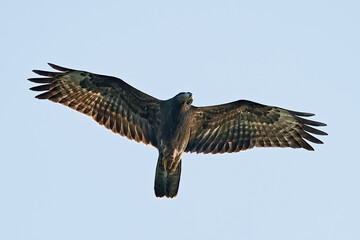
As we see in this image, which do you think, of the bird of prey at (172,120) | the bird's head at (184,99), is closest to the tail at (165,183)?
the bird of prey at (172,120)

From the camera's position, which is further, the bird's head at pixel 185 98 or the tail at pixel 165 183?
the tail at pixel 165 183

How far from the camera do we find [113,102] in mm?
13617

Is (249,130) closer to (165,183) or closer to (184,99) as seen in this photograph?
(184,99)

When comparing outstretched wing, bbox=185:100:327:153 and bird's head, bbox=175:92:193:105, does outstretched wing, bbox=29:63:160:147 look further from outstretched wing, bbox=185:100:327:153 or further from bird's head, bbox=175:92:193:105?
outstretched wing, bbox=185:100:327:153

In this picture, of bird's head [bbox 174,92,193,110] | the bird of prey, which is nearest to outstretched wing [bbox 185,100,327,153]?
the bird of prey

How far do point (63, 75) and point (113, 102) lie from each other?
118 centimetres

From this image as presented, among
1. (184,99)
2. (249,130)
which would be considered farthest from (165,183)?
(249,130)

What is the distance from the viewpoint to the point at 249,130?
1409 cm

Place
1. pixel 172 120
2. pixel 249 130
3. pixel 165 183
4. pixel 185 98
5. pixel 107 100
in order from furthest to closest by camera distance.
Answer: pixel 249 130 → pixel 107 100 → pixel 165 183 → pixel 172 120 → pixel 185 98

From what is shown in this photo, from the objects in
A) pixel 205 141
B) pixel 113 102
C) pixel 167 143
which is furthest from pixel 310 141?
pixel 113 102

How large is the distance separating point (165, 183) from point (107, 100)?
2.17 metres

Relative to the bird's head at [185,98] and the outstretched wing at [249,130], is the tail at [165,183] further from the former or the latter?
the bird's head at [185,98]

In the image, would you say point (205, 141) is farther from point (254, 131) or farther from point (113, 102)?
point (113, 102)

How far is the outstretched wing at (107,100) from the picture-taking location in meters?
13.4
